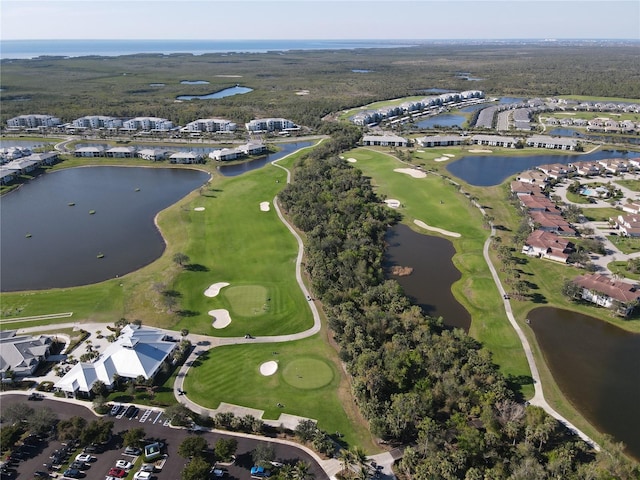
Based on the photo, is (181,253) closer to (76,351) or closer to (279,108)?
(76,351)

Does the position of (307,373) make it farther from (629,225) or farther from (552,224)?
(629,225)

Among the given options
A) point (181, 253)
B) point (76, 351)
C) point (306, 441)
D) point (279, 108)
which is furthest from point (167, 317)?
point (279, 108)

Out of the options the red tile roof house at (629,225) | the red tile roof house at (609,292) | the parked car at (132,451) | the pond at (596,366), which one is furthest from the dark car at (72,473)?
the red tile roof house at (629,225)

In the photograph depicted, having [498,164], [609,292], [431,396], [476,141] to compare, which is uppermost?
[476,141]

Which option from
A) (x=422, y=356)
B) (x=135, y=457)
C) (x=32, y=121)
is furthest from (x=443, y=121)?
(x=135, y=457)

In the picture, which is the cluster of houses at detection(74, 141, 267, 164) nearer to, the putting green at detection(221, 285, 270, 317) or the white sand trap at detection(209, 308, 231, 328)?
the putting green at detection(221, 285, 270, 317)

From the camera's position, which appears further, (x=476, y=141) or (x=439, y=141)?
→ (x=476, y=141)

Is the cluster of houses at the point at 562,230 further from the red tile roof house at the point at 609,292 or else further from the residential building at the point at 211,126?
the residential building at the point at 211,126
